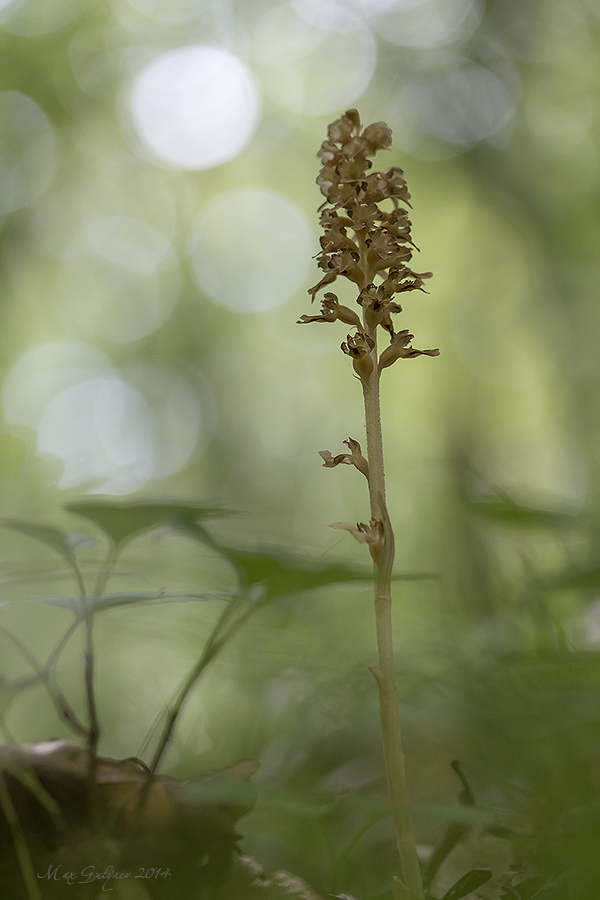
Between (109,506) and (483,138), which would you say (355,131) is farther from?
(483,138)

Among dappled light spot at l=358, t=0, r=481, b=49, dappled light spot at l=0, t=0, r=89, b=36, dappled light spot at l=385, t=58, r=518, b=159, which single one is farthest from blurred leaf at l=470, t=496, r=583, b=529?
dappled light spot at l=0, t=0, r=89, b=36

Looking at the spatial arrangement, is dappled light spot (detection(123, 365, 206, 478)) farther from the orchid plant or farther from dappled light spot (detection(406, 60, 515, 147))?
the orchid plant

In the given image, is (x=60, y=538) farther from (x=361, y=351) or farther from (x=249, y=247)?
(x=249, y=247)

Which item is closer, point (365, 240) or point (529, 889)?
point (529, 889)

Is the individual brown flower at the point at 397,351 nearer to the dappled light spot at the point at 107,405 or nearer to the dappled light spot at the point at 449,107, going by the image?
the dappled light spot at the point at 449,107

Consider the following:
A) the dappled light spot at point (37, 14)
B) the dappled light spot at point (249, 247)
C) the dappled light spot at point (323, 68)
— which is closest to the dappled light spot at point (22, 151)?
the dappled light spot at point (37, 14)

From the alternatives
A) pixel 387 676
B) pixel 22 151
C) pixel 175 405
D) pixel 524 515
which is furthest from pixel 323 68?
pixel 387 676

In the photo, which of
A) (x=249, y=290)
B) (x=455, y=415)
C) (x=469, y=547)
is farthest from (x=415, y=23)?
(x=469, y=547)
